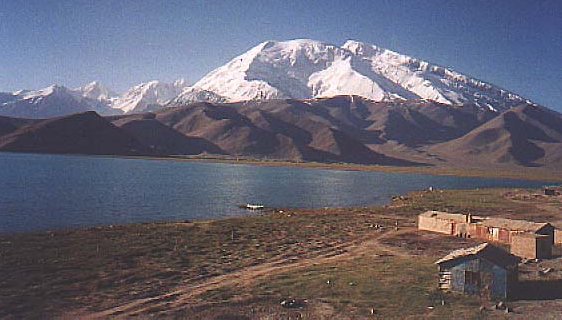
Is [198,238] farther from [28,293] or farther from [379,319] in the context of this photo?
[379,319]

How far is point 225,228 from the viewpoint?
58.6 m

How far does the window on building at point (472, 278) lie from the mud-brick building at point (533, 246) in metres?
13.9

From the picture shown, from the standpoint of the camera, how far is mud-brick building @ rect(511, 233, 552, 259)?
137 feet

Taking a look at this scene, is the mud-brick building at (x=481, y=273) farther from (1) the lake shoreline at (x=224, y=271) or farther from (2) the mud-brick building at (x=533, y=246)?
(2) the mud-brick building at (x=533, y=246)

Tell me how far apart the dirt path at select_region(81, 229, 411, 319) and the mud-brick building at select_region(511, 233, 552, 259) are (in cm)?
926

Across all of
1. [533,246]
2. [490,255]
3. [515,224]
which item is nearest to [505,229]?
[515,224]

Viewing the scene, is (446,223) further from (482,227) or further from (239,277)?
(239,277)

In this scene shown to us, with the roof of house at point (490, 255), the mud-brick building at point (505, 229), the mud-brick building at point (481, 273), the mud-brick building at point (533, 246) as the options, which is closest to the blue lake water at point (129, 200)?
the mud-brick building at point (505, 229)

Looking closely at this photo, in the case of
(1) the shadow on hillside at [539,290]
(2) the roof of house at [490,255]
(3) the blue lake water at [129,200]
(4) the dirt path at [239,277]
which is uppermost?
(2) the roof of house at [490,255]

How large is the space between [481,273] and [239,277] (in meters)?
15.7

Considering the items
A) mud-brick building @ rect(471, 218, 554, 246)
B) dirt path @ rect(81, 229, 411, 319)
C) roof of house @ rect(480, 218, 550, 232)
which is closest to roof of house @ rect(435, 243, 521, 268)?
dirt path @ rect(81, 229, 411, 319)

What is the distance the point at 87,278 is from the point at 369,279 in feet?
61.8

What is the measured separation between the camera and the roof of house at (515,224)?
47969 millimetres

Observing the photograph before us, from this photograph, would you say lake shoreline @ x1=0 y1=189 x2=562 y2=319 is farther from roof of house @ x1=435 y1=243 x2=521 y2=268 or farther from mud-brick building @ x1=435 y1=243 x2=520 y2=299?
roof of house @ x1=435 y1=243 x2=521 y2=268
